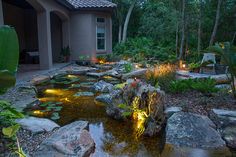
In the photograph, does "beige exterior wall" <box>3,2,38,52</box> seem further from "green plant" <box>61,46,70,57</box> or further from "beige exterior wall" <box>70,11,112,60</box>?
"beige exterior wall" <box>70,11,112,60</box>

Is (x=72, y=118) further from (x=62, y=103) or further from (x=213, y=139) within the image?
(x=213, y=139)

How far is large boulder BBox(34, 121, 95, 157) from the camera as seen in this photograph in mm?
3560

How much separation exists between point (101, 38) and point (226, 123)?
11296 millimetres

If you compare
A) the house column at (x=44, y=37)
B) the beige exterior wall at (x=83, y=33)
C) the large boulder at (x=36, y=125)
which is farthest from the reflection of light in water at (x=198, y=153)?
the beige exterior wall at (x=83, y=33)

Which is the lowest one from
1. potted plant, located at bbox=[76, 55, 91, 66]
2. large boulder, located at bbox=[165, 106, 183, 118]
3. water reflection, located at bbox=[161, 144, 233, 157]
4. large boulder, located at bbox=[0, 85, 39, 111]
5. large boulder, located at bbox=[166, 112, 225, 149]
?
water reflection, located at bbox=[161, 144, 233, 157]

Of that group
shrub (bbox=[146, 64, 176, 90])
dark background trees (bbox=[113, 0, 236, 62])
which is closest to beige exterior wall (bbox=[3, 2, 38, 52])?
dark background trees (bbox=[113, 0, 236, 62])

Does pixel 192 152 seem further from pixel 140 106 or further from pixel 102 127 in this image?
pixel 102 127

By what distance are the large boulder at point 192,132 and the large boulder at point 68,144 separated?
1354 millimetres

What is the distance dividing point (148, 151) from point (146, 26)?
15.8m

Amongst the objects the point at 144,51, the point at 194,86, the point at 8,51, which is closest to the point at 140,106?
the point at 194,86

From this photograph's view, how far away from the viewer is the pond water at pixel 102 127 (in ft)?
13.4

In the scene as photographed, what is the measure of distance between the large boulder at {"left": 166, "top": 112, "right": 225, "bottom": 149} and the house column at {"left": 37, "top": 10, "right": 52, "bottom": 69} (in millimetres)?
7689

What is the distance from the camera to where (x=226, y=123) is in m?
4.67

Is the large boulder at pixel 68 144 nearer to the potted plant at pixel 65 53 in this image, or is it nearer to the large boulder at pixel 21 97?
the large boulder at pixel 21 97
